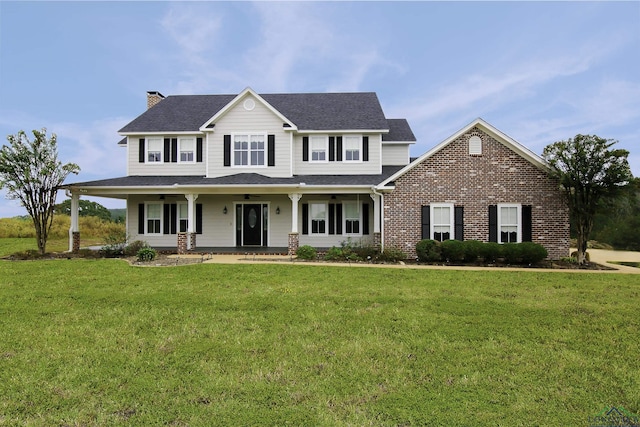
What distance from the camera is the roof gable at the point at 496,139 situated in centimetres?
1490

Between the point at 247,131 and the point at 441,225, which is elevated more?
the point at 247,131

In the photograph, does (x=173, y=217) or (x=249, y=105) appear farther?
(x=173, y=217)

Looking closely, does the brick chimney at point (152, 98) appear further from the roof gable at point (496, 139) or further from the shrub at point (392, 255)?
the shrub at point (392, 255)

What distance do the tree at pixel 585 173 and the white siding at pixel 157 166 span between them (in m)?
16.2

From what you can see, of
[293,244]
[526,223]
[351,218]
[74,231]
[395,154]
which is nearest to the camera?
[526,223]

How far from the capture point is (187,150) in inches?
756

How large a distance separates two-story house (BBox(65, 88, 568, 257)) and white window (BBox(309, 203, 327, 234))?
0.17 feet

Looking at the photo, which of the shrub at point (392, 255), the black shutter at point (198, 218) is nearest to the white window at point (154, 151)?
the black shutter at point (198, 218)

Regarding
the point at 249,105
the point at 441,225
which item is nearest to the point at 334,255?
the point at 441,225

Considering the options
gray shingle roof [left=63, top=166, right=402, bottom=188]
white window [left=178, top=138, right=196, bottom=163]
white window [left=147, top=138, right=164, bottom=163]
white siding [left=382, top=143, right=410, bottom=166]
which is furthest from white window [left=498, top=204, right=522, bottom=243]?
white window [left=147, top=138, right=164, bottom=163]

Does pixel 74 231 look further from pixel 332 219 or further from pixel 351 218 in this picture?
pixel 351 218

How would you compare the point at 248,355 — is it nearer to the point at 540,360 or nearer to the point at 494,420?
the point at 494,420

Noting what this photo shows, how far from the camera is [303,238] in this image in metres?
18.7

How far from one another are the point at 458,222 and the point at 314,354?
11.9 metres
